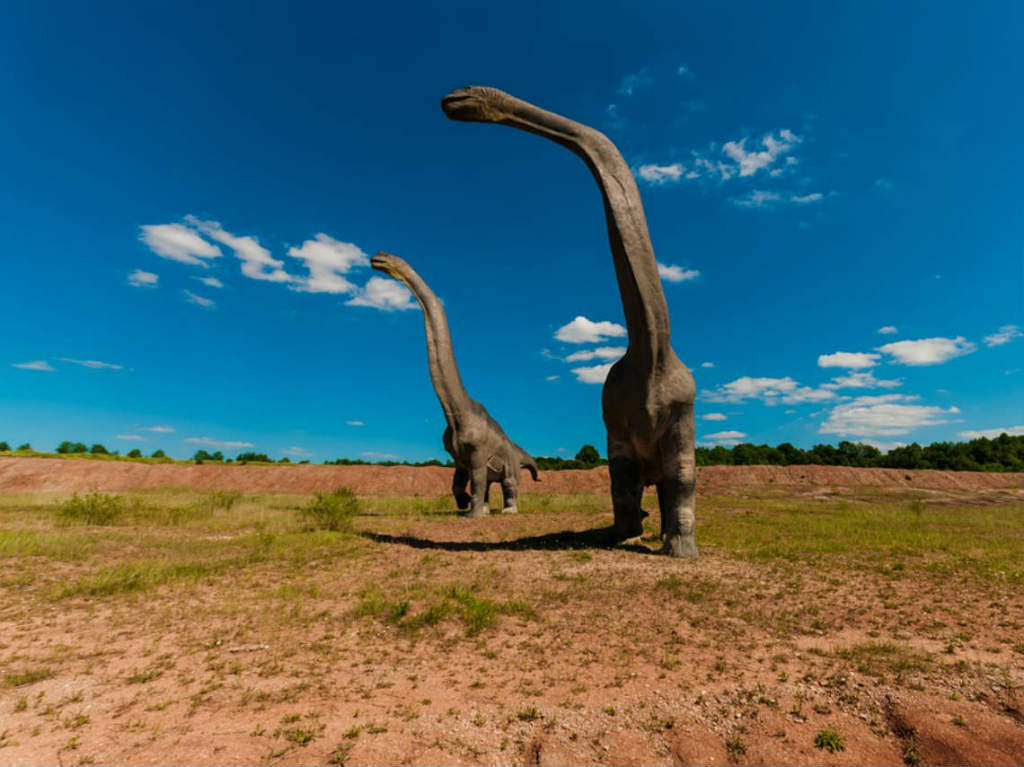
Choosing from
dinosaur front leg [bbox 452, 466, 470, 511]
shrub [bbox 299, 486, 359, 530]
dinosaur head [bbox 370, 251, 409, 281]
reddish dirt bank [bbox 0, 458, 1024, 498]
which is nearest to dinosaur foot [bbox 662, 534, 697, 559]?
shrub [bbox 299, 486, 359, 530]

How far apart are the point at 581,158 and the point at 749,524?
10.3 m

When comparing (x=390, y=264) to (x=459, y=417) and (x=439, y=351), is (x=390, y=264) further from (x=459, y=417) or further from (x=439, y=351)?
(x=459, y=417)

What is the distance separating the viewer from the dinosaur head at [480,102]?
737 centimetres

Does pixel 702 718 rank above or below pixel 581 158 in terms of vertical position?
below

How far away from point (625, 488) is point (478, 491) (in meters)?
6.27

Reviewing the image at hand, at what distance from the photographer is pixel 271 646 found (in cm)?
445

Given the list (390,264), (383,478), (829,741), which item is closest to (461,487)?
(390,264)

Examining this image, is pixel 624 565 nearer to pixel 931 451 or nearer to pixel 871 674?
pixel 871 674

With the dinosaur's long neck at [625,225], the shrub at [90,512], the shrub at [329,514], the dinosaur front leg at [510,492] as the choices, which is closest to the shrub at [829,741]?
the dinosaur's long neck at [625,225]

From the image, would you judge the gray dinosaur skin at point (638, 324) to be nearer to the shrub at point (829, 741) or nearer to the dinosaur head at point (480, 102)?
the dinosaur head at point (480, 102)

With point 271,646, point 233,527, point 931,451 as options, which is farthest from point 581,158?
point 931,451

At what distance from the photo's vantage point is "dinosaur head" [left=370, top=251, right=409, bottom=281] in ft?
43.5

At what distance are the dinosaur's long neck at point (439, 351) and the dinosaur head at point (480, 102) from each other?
6113mm

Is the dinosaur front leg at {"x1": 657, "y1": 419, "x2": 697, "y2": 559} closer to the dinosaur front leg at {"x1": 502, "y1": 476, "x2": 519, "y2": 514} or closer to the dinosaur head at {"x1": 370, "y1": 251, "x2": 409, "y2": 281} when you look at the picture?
the dinosaur front leg at {"x1": 502, "y1": 476, "x2": 519, "y2": 514}
